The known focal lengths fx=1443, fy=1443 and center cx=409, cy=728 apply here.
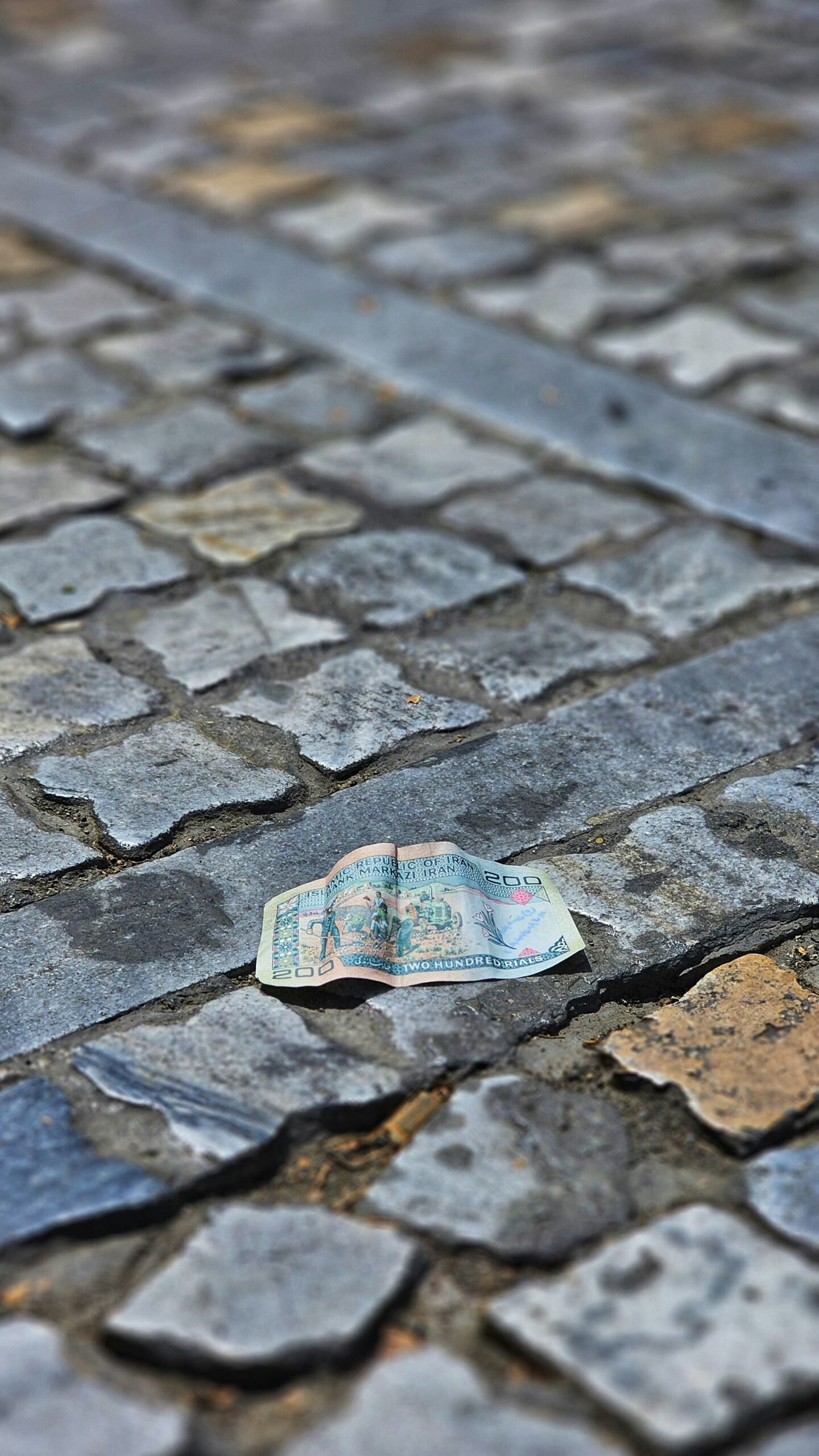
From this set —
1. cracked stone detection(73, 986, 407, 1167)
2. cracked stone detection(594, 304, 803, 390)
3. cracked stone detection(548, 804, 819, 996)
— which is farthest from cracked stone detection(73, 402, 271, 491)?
cracked stone detection(73, 986, 407, 1167)

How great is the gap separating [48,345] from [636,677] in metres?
1.89

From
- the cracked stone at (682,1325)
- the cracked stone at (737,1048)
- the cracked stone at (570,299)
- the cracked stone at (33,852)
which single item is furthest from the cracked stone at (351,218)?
the cracked stone at (682,1325)

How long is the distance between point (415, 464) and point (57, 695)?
3.50 feet

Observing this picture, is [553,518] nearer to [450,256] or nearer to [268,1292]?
[450,256]

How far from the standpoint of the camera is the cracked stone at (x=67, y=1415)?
4.07 ft

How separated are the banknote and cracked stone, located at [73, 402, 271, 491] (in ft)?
4.36

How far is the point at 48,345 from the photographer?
11.6ft

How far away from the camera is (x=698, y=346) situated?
134 inches

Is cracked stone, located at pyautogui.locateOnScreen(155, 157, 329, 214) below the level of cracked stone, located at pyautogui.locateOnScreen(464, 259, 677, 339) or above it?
above

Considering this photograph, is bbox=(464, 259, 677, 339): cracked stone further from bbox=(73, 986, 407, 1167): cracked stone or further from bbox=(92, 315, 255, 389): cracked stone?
bbox=(73, 986, 407, 1167): cracked stone

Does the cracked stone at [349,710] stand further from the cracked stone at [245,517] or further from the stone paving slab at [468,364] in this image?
the stone paving slab at [468,364]

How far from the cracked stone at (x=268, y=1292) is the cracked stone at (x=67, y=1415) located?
6 cm

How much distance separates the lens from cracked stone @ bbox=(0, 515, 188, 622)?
2.58 metres

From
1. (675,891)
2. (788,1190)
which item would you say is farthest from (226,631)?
(788,1190)
